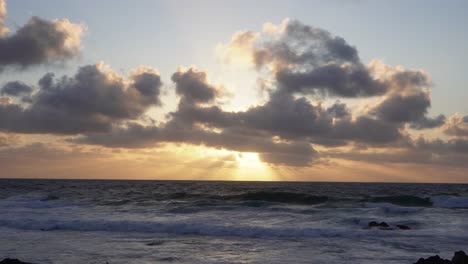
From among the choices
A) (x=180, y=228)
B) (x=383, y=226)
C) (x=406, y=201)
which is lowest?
(x=180, y=228)

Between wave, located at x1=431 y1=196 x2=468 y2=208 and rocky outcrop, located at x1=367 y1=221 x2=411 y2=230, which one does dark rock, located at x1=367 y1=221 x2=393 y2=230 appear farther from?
wave, located at x1=431 y1=196 x2=468 y2=208

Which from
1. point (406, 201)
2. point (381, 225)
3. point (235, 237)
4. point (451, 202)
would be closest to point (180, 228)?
point (235, 237)

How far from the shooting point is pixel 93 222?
2914cm

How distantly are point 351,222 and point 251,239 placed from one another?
32.6 ft

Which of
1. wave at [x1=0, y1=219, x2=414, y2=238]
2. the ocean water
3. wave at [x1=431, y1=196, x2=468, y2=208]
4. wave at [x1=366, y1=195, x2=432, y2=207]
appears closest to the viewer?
the ocean water

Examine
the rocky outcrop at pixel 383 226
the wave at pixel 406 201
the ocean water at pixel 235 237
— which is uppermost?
the wave at pixel 406 201

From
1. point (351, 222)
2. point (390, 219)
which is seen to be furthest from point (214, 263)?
point (390, 219)

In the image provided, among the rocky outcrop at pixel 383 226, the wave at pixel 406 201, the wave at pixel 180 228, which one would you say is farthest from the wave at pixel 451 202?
the wave at pixel 180 228

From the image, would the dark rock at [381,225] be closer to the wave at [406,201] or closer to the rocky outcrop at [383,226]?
the rocky outcrop at [383,226]

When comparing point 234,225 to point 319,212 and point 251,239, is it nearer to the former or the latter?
point 251,239

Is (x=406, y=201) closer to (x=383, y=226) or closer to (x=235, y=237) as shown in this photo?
(x=383, y=226)

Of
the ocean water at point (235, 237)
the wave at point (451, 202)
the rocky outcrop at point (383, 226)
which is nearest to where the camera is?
the ocean water at point (235, 237)

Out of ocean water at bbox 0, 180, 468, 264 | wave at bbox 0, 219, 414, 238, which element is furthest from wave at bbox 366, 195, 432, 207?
wave at bbox 0, 219, 414, 238

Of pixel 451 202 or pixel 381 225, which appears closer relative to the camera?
pixel 381 225
